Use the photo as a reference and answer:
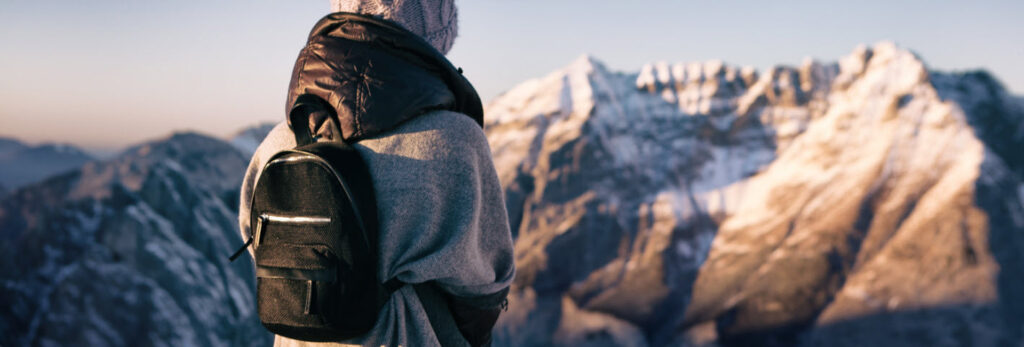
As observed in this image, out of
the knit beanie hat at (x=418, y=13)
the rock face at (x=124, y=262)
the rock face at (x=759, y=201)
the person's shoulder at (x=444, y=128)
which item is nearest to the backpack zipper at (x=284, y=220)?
the person's shoulder at (x=444, y=128)

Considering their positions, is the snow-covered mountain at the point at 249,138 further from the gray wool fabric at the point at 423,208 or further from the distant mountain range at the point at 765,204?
the gray wool fabric at the point at 423,208

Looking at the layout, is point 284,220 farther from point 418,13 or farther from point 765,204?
point 765,204

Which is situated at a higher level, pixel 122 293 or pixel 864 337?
pixel 122 293

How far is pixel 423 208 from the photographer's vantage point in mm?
643

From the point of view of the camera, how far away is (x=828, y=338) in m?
8.31

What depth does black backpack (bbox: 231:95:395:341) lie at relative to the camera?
2.01 ft

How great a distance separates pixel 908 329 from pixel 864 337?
56 cm

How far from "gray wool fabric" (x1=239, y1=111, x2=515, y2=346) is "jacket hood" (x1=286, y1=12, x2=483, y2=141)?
0.08ft

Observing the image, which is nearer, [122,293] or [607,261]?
[122,293]

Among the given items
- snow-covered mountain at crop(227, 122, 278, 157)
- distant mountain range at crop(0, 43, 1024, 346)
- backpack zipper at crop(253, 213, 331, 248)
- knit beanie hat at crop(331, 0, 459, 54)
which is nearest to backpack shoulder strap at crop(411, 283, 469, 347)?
backpack zipper at crop(253, 213, 331, 248)

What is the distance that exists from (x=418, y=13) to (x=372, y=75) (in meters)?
0.19

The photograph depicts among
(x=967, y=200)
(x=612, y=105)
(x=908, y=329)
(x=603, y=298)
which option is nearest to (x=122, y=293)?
(x=603, y=298)

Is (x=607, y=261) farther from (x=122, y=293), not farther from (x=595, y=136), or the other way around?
(x=122, y=293)

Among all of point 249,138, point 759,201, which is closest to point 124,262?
point 249,138
